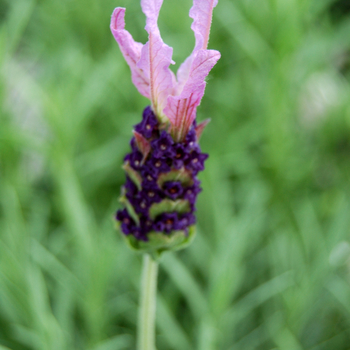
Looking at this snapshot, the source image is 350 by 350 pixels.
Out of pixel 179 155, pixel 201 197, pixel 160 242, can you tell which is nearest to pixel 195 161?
pixel 179 155

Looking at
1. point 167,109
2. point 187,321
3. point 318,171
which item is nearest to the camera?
point 167,109

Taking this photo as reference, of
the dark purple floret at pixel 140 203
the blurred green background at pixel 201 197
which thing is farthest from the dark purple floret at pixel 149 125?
the blurred green background at pixel 201 197

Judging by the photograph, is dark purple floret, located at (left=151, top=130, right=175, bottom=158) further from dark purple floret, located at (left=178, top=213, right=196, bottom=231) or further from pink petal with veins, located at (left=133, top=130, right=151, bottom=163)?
dark purple floret, located at (left=178, top=213, right=196, bottom=231)

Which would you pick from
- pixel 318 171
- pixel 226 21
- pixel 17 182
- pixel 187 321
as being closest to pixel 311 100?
pixel 318 171

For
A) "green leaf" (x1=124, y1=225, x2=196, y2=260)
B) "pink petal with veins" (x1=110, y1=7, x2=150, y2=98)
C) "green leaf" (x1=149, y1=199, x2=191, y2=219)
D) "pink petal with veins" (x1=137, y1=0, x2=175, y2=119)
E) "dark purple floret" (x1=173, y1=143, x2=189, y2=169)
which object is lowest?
"green leaf" (x1=124, y1=225, x2=196, y2=260)

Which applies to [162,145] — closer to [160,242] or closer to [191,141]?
[191,141]

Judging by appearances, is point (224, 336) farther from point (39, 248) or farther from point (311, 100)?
point (311, 100)

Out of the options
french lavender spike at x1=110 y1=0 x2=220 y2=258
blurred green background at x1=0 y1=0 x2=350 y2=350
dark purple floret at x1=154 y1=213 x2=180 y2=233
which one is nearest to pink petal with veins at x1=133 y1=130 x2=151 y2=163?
french lavender spike at x1=110 y1=0 x2=220 y2=258
